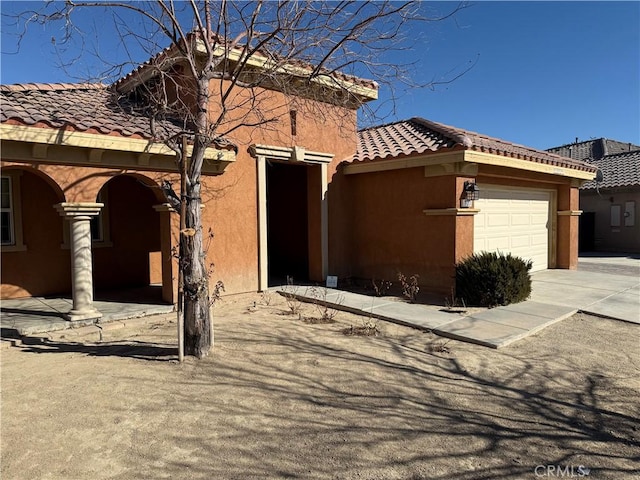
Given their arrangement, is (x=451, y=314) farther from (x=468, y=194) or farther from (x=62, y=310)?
(x=62, y=310)

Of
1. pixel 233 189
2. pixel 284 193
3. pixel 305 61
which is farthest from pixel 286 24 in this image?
pixel 284 193

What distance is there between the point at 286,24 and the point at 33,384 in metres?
5.22

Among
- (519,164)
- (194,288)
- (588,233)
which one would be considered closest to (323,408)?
(194,288)

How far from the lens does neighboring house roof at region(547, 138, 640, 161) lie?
29.3 meters

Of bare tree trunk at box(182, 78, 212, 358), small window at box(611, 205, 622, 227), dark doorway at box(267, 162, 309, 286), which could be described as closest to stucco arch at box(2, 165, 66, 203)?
bare tree trunk at box(182, 78, 212, 358)

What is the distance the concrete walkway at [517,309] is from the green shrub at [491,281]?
10.4 inches

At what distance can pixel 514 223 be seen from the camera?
11203 millimetres

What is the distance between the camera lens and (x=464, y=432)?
11.9ft

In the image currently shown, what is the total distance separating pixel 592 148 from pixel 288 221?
2662 cm

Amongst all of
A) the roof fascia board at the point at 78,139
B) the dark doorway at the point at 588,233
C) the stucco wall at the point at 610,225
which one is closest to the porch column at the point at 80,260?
the roof fascia board at the point at 78,139

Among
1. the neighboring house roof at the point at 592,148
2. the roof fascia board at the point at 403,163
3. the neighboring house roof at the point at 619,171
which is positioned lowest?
the roof fascia board at the point at 403,163

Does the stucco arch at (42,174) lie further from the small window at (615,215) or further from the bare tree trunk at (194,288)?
the small window at (615,215)

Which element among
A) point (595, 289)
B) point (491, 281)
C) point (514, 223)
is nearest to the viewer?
point (491, 281)

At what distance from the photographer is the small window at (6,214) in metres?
8.60
